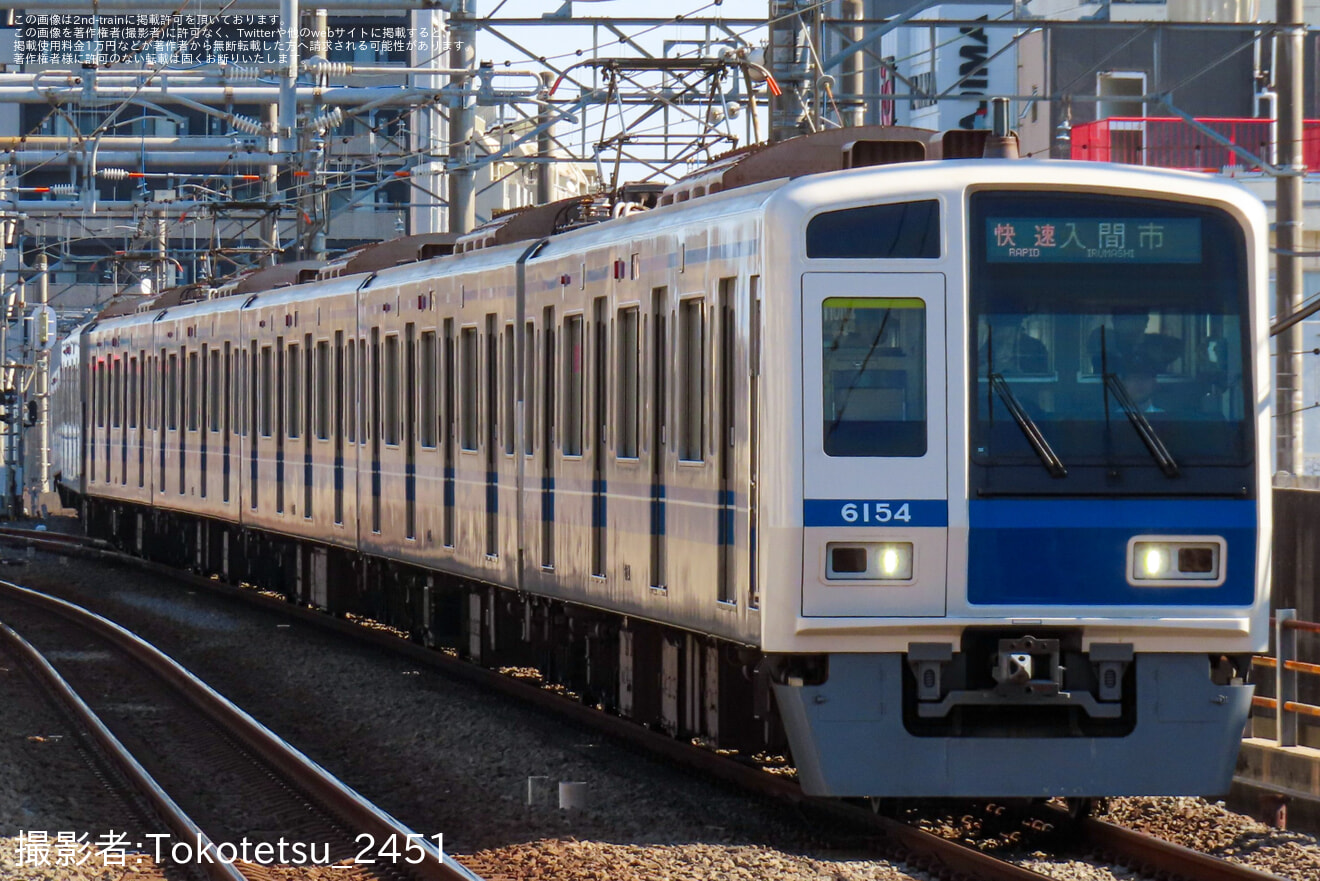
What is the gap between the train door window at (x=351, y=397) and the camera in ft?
59.2

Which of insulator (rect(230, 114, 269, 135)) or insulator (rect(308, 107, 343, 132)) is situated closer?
insulator (rect(308, 107, 343, 132))

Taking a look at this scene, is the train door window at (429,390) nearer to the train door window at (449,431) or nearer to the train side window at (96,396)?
the train door window at (449,431)

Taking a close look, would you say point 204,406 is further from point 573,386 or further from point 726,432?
point 726,432

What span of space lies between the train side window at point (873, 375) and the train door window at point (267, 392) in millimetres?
12892

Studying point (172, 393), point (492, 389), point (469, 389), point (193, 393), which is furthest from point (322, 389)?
point (172, 393)

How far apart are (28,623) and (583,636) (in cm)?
946

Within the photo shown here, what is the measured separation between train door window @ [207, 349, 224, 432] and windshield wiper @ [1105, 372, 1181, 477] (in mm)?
15532

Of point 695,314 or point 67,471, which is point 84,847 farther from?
point 67,471

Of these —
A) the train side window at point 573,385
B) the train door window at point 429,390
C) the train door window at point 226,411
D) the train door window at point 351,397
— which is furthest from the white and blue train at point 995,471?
the train door window at point 226,411

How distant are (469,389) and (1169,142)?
17948 millimetres

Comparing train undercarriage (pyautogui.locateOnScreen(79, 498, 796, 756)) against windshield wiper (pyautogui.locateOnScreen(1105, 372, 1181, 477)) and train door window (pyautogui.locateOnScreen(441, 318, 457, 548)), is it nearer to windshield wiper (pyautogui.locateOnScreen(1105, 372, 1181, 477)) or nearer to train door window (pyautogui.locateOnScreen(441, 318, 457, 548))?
train door window (pyautogui.locateOnScreen(441, 318, 457, 548))

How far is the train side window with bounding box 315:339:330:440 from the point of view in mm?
19047

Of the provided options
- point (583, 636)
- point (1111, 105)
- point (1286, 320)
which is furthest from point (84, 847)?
point (1111, 105)

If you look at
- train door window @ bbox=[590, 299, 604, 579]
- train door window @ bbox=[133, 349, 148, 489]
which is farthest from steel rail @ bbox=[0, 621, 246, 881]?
train door window @ bbox=[133, 349, 148, 489]
